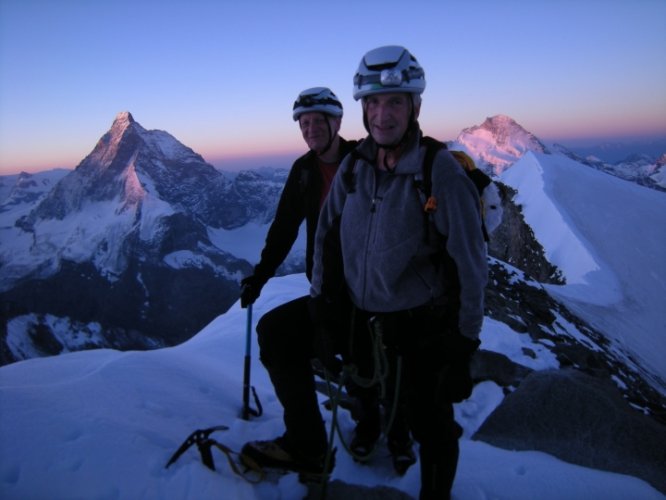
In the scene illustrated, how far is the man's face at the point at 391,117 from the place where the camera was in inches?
139

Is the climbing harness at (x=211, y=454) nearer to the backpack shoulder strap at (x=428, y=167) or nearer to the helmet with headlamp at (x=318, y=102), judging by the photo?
the backpack shoulder strap at (x=428, y=167)

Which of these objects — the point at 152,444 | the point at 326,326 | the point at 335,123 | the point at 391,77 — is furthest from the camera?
the point at 335,123

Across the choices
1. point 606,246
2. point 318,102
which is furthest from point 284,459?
point 606,246

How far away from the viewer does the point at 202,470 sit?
3.48 meters

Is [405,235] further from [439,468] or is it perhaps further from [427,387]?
[439,468]

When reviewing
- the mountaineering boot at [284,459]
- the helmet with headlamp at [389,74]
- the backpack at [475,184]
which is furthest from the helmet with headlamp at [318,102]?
the mountaineering boot at [284,459]

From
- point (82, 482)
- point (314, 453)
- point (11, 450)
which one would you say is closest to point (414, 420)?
point (314, 453)

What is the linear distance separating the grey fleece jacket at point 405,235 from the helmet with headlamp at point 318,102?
1.43 m

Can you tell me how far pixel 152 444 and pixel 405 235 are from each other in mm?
2866

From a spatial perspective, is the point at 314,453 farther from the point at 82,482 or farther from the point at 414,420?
the point at 82,482

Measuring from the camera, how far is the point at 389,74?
137 inches

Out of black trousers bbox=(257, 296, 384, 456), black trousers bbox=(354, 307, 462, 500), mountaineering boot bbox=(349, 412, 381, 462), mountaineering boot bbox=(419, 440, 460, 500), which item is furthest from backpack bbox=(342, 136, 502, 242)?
mountaineering boot bbox=(349, 412, 381, 462)

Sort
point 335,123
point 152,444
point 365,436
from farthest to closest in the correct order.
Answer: point 335,123
point 365,436
point 152,444

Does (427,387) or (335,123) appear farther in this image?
(335,123)
